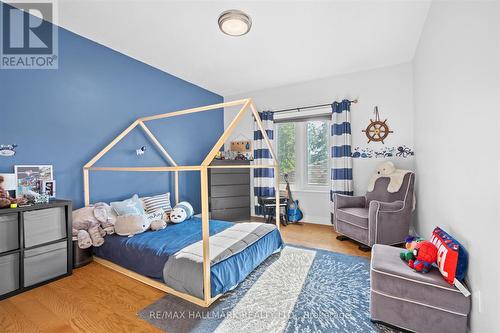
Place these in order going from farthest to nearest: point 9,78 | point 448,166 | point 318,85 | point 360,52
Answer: point 318,85 → point 360,52 → point 9,78 → point 448,166

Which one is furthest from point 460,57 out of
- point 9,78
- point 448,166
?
point 9,78

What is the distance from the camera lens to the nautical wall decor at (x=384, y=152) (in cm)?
347

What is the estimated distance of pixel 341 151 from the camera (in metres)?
3.82

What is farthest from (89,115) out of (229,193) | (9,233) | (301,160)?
(301,160)

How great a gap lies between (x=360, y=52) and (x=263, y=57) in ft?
4.41

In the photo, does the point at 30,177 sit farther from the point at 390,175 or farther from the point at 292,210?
the point at 390,175

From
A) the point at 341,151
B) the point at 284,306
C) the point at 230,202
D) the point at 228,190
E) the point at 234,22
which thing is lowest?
the point at 284,306

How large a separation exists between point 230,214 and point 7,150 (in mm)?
3038

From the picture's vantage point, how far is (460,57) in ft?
5.21

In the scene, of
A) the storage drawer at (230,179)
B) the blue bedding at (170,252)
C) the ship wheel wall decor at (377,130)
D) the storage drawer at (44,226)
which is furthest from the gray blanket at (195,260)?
the ship wheel wall decor at (377,130)

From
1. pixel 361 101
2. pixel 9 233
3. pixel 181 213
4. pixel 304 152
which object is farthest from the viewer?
pixel 304 152

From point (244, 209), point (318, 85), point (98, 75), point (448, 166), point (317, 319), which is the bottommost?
point (317, 319)

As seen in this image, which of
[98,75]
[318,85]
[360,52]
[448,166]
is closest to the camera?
[448,166]

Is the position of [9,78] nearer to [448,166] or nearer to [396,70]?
[448,166]
